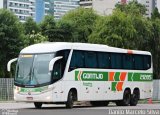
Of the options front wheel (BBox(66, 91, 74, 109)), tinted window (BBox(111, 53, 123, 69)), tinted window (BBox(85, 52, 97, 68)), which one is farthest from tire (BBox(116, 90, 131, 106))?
front wheel (BBox(66, 91, 74, 109))

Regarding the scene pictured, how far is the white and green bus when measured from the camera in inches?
1046

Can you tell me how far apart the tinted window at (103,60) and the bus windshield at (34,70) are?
4.49 metres

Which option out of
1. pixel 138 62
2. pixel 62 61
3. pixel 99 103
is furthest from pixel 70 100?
pixel 138 62

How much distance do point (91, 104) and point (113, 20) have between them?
26.4m

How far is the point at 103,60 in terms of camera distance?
30.9m

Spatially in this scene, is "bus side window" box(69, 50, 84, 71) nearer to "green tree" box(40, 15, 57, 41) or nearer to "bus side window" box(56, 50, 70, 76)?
"bus side window" box(56, 50, 70, 76)

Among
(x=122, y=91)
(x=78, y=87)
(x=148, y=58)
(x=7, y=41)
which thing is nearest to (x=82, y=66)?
(x=78, y=87)

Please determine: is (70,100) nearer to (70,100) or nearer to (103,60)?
(70,100)

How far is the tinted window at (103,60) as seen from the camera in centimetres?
3053

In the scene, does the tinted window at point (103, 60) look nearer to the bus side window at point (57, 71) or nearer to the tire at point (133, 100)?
the tire at point (133, 100)

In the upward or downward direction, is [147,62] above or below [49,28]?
below

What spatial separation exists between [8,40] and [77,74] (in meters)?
27.0

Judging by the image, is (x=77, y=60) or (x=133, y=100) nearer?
(x=77, y=60)

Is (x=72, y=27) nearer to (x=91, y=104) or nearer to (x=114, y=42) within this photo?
(x=114, y=42)
